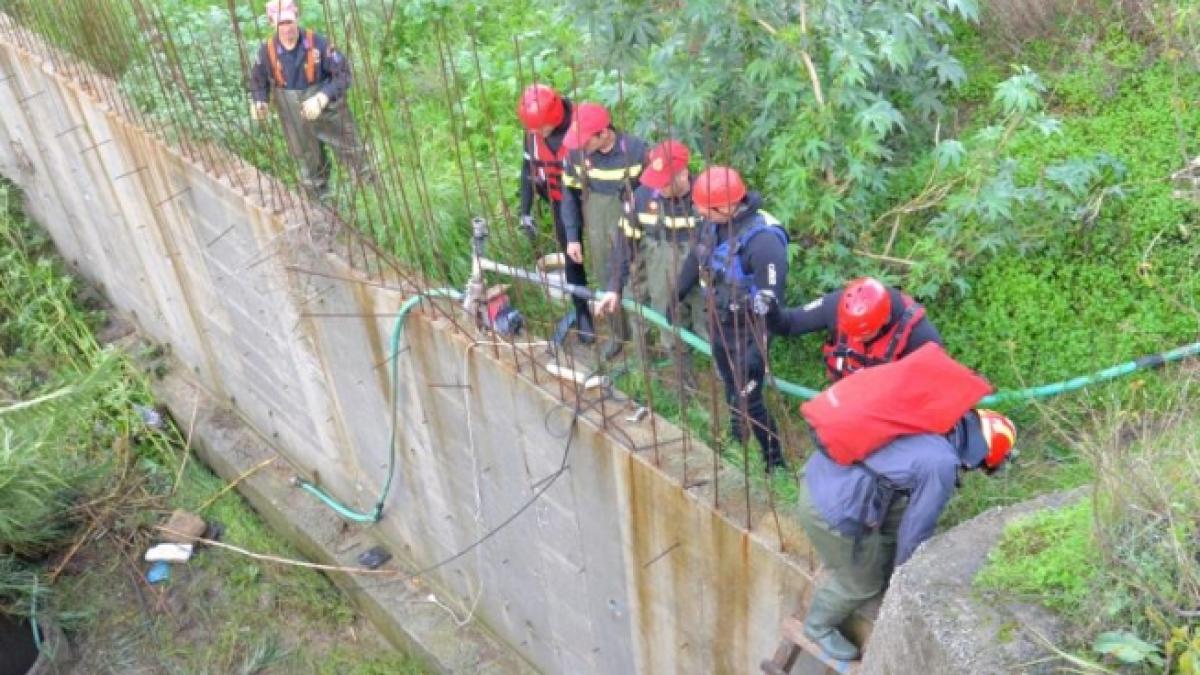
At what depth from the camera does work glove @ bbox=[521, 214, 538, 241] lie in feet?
21.0

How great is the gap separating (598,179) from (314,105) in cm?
244

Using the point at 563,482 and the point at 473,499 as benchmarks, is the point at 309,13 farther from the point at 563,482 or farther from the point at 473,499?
the point at 563,482

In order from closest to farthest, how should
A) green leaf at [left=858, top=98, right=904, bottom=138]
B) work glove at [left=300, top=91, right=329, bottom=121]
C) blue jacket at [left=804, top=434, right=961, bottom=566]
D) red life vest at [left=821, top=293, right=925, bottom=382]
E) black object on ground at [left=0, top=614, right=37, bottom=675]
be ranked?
blue jacket at [left=804, top=434, right=961, bottom=566]
red life vest at [left=821, top=293, right=925, bottom=382]
green leaf at [left=858, top=98, right=904, bottom=138]
work glove at [left=300, top=91, right=329, bottom=121]
black object on ground at [left=0, top=614, right=37, bottom=675]

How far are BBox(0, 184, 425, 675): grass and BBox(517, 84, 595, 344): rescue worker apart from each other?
3.41 meters

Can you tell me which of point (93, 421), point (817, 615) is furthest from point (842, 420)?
point (93, 421)

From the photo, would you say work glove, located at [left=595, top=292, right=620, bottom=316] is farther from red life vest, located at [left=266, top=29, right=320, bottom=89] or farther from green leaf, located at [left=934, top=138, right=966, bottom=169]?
red life vest, located at [left=266, top=29, right=320, bottom=89]

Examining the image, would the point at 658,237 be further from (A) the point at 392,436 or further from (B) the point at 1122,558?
(B) the point at 1122,558

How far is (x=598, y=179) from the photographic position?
19.5ft

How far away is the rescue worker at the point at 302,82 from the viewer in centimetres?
724

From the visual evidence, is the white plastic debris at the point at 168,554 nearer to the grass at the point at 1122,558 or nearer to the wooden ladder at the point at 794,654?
the wooden ladder at the point at 794,654

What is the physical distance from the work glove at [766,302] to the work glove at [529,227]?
182 centimetres

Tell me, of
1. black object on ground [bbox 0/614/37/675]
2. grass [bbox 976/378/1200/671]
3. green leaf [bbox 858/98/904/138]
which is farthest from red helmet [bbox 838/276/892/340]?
black object on ground [bbox 0/614/37/675]

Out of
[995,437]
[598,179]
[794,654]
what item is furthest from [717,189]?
[794,654]

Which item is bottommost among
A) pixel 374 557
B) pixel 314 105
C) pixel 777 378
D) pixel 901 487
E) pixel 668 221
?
pixel 374 557
